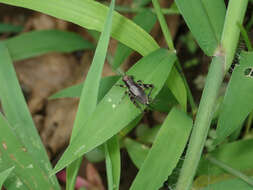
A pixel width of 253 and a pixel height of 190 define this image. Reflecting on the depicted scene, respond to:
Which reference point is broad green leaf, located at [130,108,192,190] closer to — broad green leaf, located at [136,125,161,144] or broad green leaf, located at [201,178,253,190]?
broad green leaf, located at [201,178,253,190]

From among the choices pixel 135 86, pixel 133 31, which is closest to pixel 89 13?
pixel 133 31

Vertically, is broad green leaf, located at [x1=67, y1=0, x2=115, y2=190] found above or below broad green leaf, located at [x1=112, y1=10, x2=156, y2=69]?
below

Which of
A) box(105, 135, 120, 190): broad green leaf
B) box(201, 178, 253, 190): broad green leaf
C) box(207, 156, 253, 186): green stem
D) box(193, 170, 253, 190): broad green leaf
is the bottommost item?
box(193, 170, 253, 190): broad green leaf

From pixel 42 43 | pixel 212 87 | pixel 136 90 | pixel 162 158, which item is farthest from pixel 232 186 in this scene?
pixel 42 43

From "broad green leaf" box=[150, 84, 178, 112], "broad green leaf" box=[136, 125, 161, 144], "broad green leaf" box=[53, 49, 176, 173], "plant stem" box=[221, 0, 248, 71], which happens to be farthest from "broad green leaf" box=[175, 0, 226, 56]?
"broad green leaf" box=[136, 125, 161, 144]

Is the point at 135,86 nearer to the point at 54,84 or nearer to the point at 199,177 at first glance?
the point at 199,177

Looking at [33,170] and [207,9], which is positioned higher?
[207,9]

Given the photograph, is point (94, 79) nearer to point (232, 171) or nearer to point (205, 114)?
point (205, 114)
